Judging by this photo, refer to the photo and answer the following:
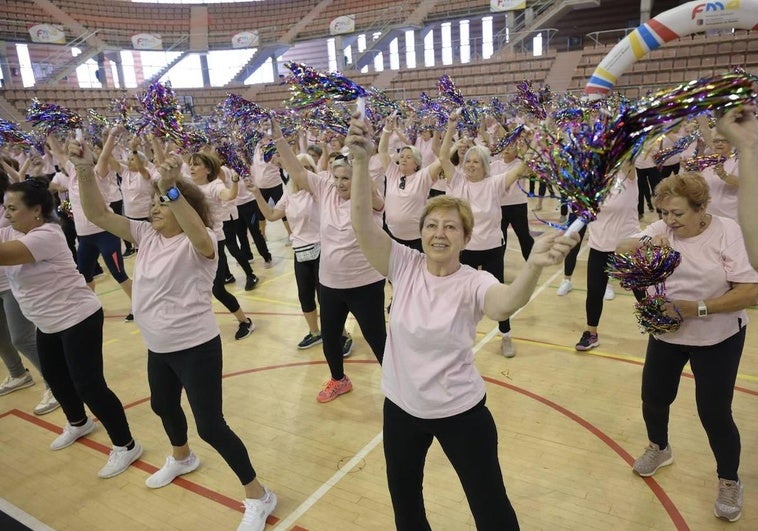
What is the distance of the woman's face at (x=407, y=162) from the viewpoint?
4910mm

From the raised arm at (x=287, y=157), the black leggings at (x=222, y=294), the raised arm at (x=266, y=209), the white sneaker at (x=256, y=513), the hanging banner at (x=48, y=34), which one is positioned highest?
the hanging banner at (x=48, y=34)

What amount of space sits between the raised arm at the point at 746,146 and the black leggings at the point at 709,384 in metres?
1.00

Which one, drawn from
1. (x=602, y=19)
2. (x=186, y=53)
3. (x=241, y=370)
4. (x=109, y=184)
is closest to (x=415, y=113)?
(x=109, y=184)

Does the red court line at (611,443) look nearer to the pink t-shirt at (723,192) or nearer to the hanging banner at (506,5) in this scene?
the pink t-shirt at (723,192)

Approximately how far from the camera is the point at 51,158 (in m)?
10.6

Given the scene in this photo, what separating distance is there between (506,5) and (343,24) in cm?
772

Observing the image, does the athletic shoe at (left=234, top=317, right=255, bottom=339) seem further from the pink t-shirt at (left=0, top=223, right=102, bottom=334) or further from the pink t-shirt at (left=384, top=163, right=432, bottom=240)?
the pink t-shirt at (left=0, top=223, right=102, bottom=334)

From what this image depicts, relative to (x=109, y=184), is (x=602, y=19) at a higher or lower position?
higher

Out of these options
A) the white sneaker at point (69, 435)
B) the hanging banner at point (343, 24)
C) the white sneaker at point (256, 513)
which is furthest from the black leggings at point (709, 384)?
the hanging banner at point (343, 24)

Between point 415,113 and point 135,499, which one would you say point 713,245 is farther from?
point 415,113

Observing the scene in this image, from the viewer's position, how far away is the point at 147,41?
23516mm

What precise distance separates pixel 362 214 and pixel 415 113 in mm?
8802

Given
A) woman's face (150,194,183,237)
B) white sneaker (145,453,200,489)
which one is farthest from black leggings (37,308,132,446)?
woman's face (150,194,183,237)

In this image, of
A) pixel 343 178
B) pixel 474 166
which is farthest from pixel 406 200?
pixel 343 178
